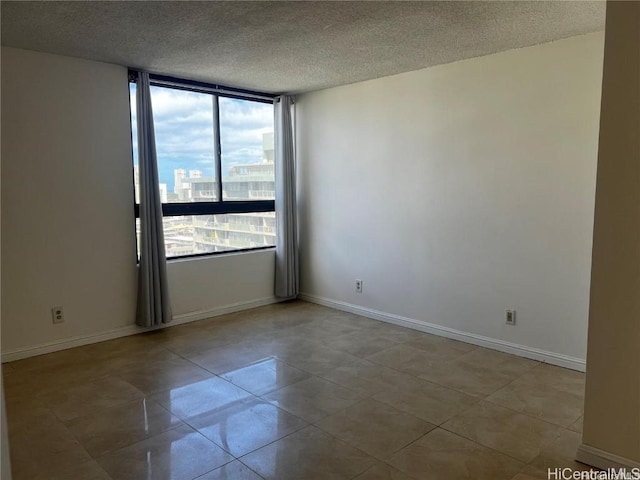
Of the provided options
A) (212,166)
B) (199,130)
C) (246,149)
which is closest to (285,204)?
(246,149)

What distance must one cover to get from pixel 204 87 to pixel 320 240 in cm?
198

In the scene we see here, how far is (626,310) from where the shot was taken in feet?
6.88

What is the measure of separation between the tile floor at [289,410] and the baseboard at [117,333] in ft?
0.30

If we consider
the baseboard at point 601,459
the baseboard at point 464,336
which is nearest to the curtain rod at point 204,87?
the baseboard at point 464,336

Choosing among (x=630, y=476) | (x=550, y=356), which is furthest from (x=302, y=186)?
(x=630, y=476)

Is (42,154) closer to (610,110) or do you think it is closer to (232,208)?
(232,208)

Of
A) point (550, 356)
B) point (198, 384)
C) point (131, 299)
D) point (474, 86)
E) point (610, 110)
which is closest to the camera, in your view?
point (610, 110)

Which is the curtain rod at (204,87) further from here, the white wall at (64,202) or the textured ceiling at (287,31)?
the white wall at (64,202)

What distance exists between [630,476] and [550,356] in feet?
4.80

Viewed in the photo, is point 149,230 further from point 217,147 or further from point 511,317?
point 511,317

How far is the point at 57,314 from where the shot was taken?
151 inches

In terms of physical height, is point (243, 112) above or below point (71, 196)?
above

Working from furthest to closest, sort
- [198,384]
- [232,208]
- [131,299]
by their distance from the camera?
1. [232,208]
2. [131,299]
3. [198,384]

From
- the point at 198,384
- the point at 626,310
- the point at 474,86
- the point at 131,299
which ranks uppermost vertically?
the point at 474,86
